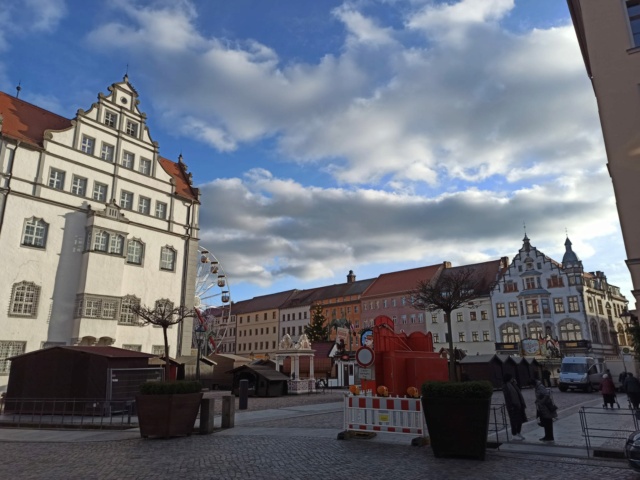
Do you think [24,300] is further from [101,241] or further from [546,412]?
[546,412]

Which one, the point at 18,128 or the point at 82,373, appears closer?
the point at 82,373

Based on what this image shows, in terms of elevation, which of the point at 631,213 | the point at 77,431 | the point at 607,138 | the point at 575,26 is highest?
the point at 575,26

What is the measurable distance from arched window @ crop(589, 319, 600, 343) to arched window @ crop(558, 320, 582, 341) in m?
1.55

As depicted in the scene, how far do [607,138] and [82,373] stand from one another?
831 inches

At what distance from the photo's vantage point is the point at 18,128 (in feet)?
103

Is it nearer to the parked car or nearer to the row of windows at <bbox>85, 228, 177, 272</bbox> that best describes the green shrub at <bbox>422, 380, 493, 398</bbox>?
the parked car

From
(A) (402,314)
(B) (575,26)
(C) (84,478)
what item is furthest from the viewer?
(A) (402,314)

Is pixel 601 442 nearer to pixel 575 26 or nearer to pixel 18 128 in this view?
pixel 575 26

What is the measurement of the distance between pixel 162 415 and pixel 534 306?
5775cm

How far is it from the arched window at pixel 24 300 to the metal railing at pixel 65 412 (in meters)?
10.2

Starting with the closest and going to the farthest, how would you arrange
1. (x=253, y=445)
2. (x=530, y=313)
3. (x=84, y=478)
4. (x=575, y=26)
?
1. (x=84, y=478)
2. (x=253, y=445)
3. (x=575, y=26)
4. (x=530, y=313)

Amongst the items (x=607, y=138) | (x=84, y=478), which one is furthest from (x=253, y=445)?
(x=607, y=138)

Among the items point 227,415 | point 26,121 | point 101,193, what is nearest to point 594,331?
point 227,415

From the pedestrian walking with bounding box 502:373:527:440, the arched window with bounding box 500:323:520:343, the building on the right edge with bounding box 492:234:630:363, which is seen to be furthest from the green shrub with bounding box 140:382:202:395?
the arched window with bounding box 500:323:520:343
